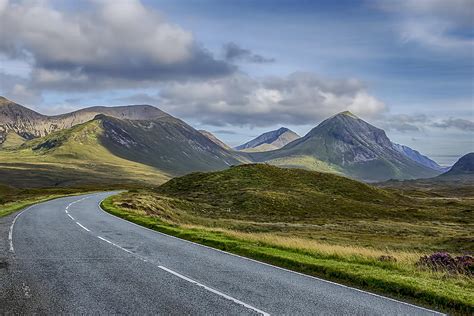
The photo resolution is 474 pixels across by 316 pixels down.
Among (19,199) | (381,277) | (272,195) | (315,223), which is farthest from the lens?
(272,195)

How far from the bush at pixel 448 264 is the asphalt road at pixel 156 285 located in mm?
7464

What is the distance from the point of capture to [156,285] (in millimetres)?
13656

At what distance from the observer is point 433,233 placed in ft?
197

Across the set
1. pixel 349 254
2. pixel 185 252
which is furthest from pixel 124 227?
pixel 349 254

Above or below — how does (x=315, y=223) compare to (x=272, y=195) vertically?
below

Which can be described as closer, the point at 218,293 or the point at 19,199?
the point at 218,293

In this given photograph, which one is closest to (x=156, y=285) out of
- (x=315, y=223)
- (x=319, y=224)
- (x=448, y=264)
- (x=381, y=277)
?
(x=381, y=277)

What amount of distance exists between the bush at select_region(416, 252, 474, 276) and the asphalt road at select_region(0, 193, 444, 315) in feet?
24.5

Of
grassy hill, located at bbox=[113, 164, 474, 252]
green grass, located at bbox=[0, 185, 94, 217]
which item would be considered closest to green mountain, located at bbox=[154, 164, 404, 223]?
grassy hill, located at bbox=[113, 164, 474, 252]

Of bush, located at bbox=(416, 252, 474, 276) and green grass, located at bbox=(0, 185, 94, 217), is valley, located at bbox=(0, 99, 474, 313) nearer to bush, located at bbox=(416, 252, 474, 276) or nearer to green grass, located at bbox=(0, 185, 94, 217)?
green grass, located at bbox=(0, 185, 94, 217)

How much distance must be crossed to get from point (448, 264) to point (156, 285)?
1505cm

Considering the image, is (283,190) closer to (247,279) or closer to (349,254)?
(349,254)

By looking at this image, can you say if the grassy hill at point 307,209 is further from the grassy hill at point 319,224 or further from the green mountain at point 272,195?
the grassy hill at point 319,224

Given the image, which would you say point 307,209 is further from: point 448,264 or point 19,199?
point 448,264
